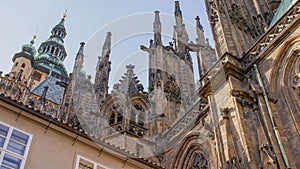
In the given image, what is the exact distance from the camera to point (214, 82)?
442 inches

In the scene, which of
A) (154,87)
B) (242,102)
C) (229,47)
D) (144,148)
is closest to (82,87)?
(154,87)

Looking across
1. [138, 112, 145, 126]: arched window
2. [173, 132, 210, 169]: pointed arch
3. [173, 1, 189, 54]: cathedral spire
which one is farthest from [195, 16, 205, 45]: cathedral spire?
[173, 132, 210, 169]: pointed arch

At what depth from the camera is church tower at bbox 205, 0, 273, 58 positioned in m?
12.4

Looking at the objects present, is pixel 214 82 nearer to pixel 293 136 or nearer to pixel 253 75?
pixel 253 75

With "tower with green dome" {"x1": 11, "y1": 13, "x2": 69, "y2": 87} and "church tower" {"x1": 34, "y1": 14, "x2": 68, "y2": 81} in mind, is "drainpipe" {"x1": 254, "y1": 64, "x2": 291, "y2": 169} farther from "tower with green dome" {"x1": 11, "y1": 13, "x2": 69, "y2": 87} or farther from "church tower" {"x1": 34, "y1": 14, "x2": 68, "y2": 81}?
"church tower" {"x1": 34, "y1": 14, "x2": 68, "y2": 81}

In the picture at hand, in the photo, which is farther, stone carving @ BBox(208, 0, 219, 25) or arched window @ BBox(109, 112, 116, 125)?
arched window @ BBox(109, 112, 116, 125)

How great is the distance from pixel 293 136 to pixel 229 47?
4.05 meters

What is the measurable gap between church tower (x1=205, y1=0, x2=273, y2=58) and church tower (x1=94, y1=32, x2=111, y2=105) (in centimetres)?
1244

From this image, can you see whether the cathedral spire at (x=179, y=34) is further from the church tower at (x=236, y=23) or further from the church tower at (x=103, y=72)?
the church tower at (x=236, y=23)

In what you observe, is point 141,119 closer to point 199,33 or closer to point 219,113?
point 199,33

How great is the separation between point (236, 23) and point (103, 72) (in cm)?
1739

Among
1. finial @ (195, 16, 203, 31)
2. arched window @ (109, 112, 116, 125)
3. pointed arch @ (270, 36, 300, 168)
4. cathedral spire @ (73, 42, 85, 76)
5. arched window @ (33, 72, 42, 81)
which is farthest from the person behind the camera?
arched window @ (33, 72, 42, 81)

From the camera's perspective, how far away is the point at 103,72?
29.7 metres

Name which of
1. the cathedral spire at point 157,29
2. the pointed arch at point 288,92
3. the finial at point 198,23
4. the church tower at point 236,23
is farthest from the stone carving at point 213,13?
the cathedral spire at point 157,29
